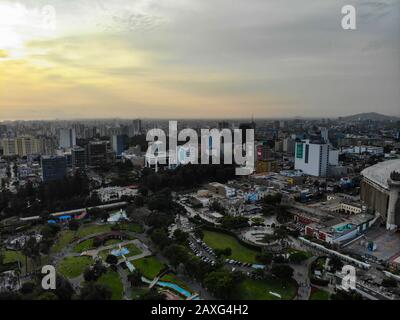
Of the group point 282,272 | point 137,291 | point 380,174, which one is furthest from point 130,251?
point 380,174

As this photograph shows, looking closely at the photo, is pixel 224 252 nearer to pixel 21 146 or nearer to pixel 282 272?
pixel 282 272

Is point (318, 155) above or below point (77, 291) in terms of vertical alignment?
above

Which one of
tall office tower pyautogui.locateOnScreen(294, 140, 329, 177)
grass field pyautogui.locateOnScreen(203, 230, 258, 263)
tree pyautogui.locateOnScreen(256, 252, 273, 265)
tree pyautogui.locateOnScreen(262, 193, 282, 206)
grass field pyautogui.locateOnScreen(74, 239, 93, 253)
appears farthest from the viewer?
tall office tower pyautogui.locateOnScreen(294, 140, 329, 177)

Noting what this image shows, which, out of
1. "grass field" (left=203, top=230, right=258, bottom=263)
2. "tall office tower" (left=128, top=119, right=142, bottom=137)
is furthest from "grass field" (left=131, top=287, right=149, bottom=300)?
"tall office tower" (left=128, top=119, right=142, bottom=137)

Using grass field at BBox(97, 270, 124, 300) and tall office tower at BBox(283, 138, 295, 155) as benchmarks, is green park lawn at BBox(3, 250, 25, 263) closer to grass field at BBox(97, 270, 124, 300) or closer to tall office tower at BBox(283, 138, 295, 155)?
grass field at BBox(97, 270, 124, 300)

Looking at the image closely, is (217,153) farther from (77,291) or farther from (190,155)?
(77,291)
